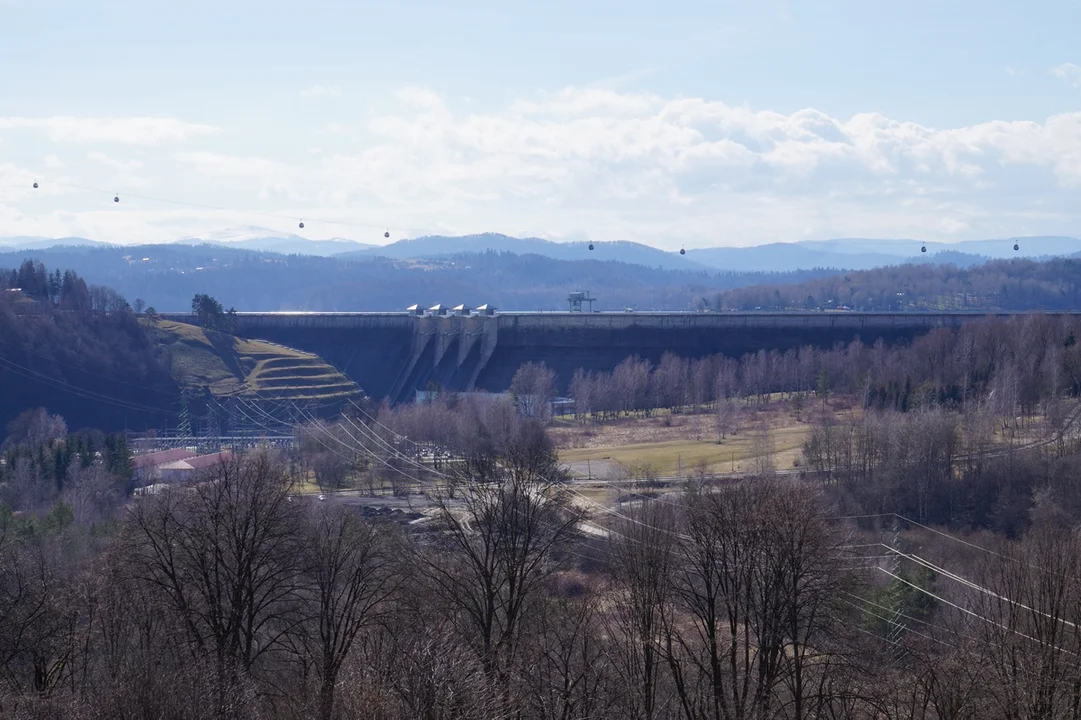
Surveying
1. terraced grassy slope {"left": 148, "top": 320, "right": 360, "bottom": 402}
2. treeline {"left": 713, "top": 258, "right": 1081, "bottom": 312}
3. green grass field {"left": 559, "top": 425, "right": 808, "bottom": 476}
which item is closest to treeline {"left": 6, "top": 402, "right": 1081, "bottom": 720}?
green grass field {"left": 559, "top": 425, "right": 808, "bottom": 476}

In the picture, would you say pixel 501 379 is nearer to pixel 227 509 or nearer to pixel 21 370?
pixel 21 370

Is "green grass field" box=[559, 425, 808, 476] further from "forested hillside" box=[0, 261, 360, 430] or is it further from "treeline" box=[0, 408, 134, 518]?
"forested hillside" box=[0, 261, 360, 430]

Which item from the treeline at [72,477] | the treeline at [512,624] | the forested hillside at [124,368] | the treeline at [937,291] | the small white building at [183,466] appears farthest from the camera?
the treeline at [937,291]

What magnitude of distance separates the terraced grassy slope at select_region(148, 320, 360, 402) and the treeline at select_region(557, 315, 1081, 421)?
44.0 feet

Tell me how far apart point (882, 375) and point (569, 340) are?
29.3 meters

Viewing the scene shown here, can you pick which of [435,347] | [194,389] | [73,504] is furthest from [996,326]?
[73,504]

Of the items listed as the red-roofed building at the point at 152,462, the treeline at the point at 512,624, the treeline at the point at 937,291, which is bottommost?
the red-roofed building at the point at 152,462

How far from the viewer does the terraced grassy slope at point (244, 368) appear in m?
78.8

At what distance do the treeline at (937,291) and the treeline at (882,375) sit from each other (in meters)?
63.5

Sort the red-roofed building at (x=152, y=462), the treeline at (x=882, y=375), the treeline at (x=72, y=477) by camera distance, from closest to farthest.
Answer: the treeline at (x=72, y=477) → the red-roofed building at (x=152, y=462) → the treeline at (x=882, y=375)

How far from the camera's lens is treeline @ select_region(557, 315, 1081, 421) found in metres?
56.9

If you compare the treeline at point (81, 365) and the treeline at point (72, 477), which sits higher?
the treeline at point (81, 365)

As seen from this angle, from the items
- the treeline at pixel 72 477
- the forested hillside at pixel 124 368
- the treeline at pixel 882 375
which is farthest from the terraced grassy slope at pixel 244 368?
the treeline at pixel 72 477

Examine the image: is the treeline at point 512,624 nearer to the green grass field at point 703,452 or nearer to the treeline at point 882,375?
the green grass field at point 703,452
